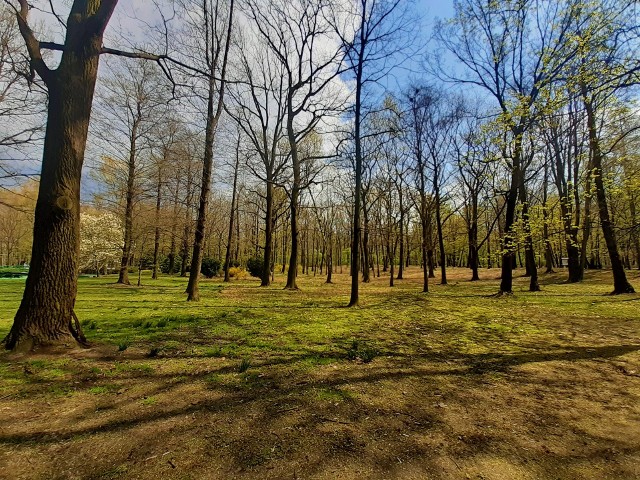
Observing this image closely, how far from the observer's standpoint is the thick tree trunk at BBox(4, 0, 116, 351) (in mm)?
4309

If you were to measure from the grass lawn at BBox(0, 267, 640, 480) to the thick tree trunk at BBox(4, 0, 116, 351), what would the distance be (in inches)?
18.7

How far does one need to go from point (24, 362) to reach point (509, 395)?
5.98m

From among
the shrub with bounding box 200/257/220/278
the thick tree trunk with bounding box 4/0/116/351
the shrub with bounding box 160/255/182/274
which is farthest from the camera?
the shrub with bounding box 160/255/182/274

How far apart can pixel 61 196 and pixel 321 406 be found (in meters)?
4.58

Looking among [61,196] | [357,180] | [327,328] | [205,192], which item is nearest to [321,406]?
[327,328]

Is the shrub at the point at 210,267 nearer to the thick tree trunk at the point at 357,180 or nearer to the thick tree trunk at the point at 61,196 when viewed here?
the thick tree trunk at the point at 357,180

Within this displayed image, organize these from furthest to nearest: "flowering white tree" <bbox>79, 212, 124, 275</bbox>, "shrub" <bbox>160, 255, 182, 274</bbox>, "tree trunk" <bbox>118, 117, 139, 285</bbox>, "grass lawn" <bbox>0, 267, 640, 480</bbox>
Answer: "shrub" <bbox>160, 255, 182, 274</bbox>
"flowering white tree" <bbox>79, 212, 124, 275</bbox>
"tree trunk" <bbox>118, 117, 139, 285</bbox>
"grass lawn" <bbox>0, 267, 640, 480</bbox>

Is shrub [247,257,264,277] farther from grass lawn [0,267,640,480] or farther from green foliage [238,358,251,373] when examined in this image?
green foliage [238,358,251,373]

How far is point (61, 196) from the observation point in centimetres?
441

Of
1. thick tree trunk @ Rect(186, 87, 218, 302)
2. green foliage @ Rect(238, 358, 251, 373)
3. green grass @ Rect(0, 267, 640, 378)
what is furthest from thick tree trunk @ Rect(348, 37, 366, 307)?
green foliage @ Rect(238, 358, 251, 373)

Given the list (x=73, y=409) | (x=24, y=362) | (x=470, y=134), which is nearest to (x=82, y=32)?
(x=24, y=362)

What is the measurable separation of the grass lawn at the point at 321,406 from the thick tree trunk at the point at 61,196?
1.55 ft

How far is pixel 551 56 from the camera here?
612 cm

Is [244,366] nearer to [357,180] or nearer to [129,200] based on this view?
[357,180]
